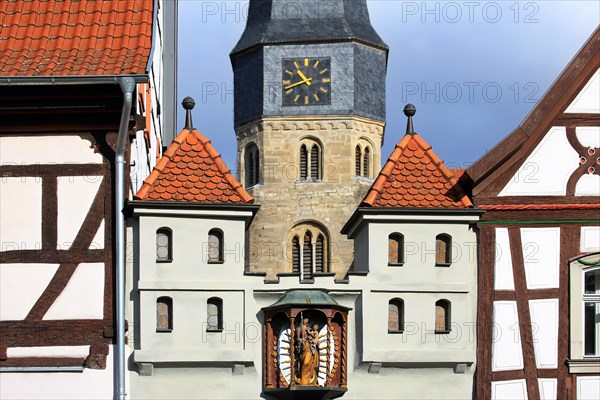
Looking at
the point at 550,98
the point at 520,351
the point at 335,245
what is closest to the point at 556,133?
the point at 550,98

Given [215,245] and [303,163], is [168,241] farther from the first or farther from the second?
[303,163]

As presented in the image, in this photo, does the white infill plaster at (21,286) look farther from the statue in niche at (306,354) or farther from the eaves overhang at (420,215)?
the eaves overhang at (420,215)

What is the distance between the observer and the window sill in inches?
901

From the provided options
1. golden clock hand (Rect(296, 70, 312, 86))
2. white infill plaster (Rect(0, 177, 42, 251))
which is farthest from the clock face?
white infill plaster (Rect(0, 177, 42, 251))

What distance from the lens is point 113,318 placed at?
73.3ft

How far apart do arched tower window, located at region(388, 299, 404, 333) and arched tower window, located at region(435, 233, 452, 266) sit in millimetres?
788

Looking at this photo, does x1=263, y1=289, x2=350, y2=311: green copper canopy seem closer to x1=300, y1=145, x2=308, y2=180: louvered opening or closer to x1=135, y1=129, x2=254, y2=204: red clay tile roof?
x1=135, y1=129, x2=254, y2=204: red clay tile roof

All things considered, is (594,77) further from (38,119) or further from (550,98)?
(38,119)

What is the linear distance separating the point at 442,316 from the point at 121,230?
4.64m

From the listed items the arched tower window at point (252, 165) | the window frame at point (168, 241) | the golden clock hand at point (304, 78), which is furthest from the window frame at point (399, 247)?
the arched tower window at point (252, 165)

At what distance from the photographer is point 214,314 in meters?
23.1

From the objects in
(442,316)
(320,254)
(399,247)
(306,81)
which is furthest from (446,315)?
(306,81)

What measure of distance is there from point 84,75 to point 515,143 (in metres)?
6.00

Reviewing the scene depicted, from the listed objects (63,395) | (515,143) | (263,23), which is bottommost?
(63,395)
